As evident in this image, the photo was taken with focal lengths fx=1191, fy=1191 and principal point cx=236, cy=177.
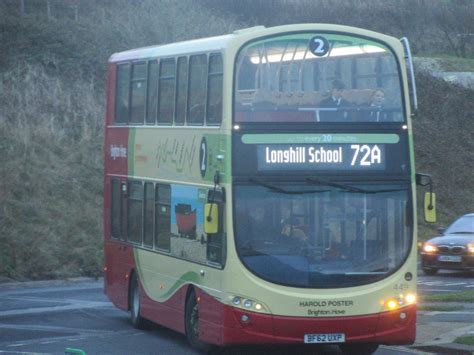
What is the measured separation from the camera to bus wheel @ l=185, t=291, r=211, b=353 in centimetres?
1543

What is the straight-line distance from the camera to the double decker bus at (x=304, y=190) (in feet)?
46.1

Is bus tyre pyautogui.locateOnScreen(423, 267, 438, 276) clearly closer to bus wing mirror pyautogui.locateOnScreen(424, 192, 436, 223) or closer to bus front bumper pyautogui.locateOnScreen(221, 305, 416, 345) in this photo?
bus wing mirror pyautogui.locateOnScreen(424, 192, 436, 223)

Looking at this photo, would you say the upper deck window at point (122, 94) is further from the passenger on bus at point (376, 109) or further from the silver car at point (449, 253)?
the silver car at point (449, 253)

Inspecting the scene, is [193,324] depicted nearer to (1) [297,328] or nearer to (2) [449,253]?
(1) [297,328]

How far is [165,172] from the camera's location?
16.9 meters

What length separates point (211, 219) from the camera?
1420cm

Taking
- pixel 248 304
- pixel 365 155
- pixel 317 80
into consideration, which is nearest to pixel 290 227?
pixel 248 304

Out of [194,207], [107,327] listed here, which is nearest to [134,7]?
[107,327]

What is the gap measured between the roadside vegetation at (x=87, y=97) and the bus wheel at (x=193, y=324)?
12.7 metres

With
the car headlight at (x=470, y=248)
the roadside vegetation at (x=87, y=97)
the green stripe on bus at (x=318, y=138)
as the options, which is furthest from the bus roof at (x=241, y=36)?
the car headlight at (x=470, y=248)

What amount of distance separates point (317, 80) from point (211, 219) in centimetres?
216

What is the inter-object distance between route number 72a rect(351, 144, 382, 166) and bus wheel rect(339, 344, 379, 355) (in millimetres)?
2414

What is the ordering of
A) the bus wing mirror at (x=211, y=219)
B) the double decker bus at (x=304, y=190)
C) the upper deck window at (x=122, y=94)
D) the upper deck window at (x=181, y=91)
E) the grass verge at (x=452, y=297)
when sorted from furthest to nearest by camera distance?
the grass verge at (x=452, y=297), the upper deck window at (x=122, y=94), the upper deck window at (x=181, y=91), the bus wing mirror at (x=211, y=219), the double decker bus at (x=304, y=190)

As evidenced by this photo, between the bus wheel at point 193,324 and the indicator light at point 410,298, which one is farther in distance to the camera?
the bus wheel at point 193,324
